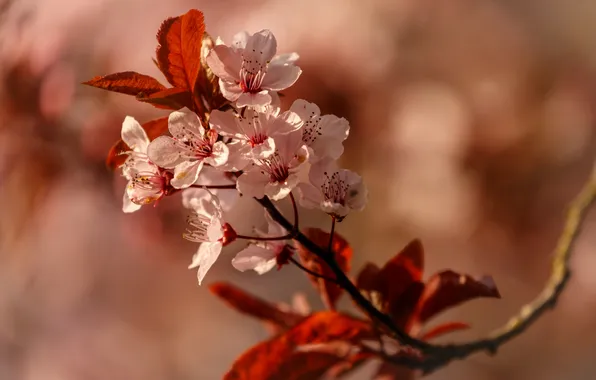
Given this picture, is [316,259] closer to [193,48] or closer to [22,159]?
[193,48]

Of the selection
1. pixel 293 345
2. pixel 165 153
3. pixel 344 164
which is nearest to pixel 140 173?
pixel 165 153

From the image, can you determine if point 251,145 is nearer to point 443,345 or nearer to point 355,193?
point 355,193

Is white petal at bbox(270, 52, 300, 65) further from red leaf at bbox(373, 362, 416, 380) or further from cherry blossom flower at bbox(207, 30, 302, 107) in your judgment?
red leaf at bbox(373, 362, 416, 380)

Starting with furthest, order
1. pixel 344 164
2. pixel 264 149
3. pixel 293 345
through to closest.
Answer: pixel 344 164
pixel 293 345
pixel 264 149

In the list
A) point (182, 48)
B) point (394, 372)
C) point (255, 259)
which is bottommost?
point (394, 372)

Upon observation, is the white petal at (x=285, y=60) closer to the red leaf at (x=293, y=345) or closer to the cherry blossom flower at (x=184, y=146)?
the cherry blossom flower at (x=184, y=146)

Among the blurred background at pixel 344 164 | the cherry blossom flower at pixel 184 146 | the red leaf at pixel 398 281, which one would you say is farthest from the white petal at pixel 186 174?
the blurred background at pixel 344 164
